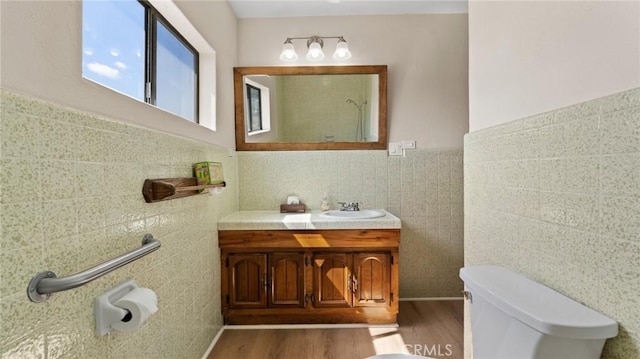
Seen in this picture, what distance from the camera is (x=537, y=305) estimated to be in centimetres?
84

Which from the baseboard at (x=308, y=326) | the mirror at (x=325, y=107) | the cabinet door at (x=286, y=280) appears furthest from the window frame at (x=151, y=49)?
the baseboard at (x=308, y=326)

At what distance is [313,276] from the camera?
84.7 inches

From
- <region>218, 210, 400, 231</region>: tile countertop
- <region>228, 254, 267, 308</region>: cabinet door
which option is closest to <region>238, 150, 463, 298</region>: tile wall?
<region>218, 210, 400, 231</region>: tile countertop

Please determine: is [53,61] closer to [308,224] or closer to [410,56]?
[308,224]

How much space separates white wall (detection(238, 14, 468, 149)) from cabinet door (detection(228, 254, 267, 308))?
1.54 m

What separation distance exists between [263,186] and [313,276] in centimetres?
93

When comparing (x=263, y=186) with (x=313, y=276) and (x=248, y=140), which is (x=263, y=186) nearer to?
(x=248, y=140)

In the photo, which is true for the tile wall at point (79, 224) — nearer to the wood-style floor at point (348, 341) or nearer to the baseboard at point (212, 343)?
the baseboard at point (212, 343)

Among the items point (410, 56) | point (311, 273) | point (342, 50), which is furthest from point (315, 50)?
point (311, 273)

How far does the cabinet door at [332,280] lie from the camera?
7.04ft

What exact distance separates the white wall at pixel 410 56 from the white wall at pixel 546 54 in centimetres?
119

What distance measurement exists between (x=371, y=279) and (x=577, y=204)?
1498 mm

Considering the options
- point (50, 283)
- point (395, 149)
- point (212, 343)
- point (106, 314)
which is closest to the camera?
point (50, 283)

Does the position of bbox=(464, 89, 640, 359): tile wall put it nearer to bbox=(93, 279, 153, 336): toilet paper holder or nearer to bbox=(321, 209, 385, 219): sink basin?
bbox=(321, 209, 385, 219): sink basin
